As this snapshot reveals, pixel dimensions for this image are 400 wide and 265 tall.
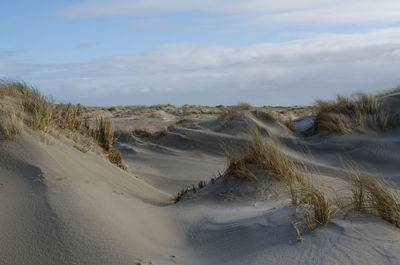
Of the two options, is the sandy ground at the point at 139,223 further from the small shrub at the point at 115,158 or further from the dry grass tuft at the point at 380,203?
the small shrub at the point at 115,158

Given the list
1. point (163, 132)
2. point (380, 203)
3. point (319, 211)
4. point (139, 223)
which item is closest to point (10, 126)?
point (139, 223)

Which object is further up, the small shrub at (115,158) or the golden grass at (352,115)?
the golden grass at (352,115)

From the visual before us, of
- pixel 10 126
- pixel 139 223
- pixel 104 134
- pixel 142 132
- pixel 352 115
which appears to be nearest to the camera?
pixel 139 223

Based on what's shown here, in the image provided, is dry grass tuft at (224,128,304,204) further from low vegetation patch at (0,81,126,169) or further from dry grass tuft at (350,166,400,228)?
low vegetation patch at (0,81,126,169)

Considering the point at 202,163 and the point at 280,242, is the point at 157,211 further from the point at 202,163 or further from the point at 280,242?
the point at 202,163

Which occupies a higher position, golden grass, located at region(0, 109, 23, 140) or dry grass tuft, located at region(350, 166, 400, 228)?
golden grass, located at region(0, 109, 23, 140)

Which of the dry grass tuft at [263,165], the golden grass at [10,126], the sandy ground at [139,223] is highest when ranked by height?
the golden grass at [10,126]

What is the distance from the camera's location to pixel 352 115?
32.4 ft

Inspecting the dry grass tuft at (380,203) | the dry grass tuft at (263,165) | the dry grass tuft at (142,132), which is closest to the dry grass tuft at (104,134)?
the dry grass tuft at (263,165)

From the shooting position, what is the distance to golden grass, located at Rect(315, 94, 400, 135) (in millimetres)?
9352

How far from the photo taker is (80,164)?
4234 mm

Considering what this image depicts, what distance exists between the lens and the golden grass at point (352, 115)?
30.7 ft

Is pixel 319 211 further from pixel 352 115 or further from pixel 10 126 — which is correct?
pixel 352 115

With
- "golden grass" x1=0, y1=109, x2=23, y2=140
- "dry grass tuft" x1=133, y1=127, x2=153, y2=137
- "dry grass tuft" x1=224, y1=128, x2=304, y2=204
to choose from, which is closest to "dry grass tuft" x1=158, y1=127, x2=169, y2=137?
"dry grass tuft" x1=133, y1=127, x2=153, y2=137
